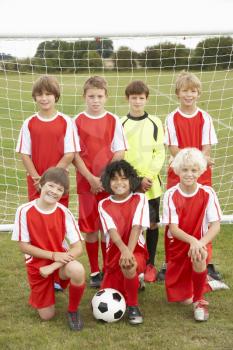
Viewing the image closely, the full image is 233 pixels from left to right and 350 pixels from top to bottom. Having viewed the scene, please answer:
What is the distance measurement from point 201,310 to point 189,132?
135 cm

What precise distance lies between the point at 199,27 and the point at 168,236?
2070 mm

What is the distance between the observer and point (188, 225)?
3.46 m

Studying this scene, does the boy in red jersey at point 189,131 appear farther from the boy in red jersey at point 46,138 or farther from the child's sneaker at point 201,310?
the boy in red jersey at point 46,138

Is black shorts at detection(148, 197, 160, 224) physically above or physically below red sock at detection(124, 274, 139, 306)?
above

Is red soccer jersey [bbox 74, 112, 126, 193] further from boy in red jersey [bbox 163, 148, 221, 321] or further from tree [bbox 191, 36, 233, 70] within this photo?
tree [bbox 191, 36, 233, 70]

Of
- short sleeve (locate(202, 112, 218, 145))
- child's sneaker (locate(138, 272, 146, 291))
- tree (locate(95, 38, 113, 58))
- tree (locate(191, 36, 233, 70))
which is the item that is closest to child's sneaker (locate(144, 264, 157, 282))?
child's sneaker (locate(138, 272, 146, 291))

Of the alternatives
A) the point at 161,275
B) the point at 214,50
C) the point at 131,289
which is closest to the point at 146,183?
the point at 161,275

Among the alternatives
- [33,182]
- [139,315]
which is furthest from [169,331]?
[33,182]

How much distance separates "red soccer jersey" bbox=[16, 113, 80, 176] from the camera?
3.68 meters

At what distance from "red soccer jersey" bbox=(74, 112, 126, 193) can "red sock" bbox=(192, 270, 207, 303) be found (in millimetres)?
1066

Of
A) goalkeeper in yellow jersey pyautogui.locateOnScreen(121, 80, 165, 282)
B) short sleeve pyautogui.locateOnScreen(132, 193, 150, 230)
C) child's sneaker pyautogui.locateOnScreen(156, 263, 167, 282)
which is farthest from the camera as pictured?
child's sneaker pyautogui.locateOnScreen(156, 263, 167, 282)

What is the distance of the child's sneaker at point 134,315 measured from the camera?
3.24 metres

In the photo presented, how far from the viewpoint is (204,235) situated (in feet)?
11.1

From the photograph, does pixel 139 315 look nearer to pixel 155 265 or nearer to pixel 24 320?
pixel 24 320
